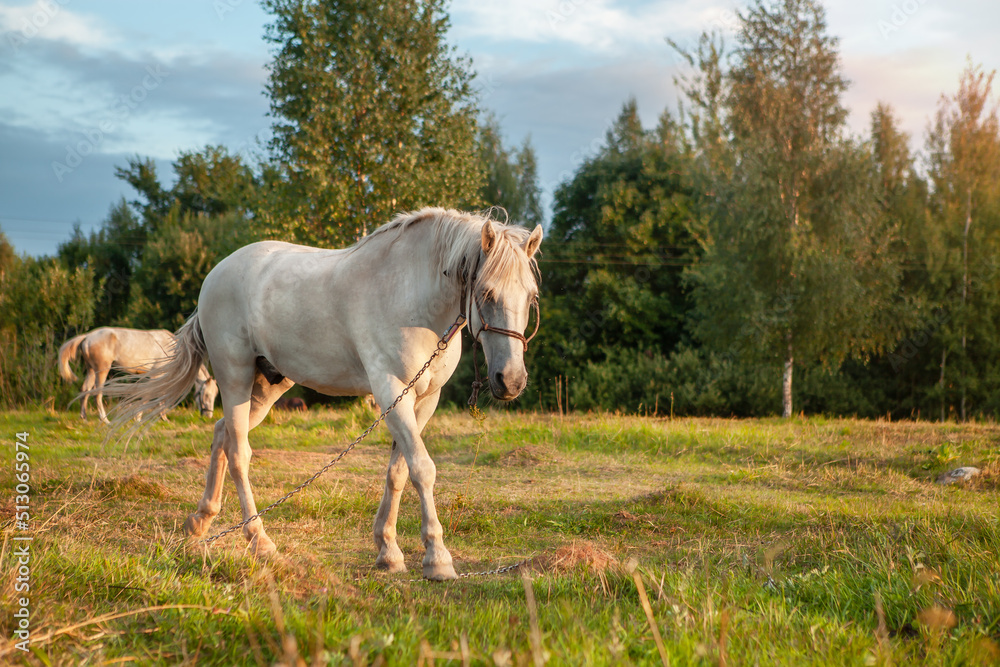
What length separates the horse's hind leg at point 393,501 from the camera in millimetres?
4309

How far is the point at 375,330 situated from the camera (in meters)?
4.25

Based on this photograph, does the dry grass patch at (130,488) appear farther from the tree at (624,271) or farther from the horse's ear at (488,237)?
the tree at (624,271)

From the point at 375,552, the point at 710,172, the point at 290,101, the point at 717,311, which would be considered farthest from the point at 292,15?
the point at 375,552

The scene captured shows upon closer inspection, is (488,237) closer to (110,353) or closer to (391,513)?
(391,513)

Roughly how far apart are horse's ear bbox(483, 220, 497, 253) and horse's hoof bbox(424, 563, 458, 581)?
1.81 metres

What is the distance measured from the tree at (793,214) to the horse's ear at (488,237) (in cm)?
1581

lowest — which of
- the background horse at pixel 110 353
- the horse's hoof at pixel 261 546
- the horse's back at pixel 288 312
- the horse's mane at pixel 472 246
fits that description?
the horse's hoof at pixel 261 546

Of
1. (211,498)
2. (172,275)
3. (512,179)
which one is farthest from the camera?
(512,179)

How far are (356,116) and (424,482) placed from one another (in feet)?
48.0

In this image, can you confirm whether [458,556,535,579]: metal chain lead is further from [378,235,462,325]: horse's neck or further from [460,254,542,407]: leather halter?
[378,235,462,325]: horse's neck

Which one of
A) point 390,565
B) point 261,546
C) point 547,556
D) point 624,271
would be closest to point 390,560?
point 390,565

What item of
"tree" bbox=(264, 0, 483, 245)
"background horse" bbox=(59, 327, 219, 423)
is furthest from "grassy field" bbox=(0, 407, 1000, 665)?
"tree" bbox=(264, 0, 483, 245)

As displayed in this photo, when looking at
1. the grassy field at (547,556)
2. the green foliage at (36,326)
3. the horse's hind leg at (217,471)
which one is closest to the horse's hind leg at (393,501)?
the grassy field at (547,556)

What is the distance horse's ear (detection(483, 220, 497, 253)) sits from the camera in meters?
3.79
